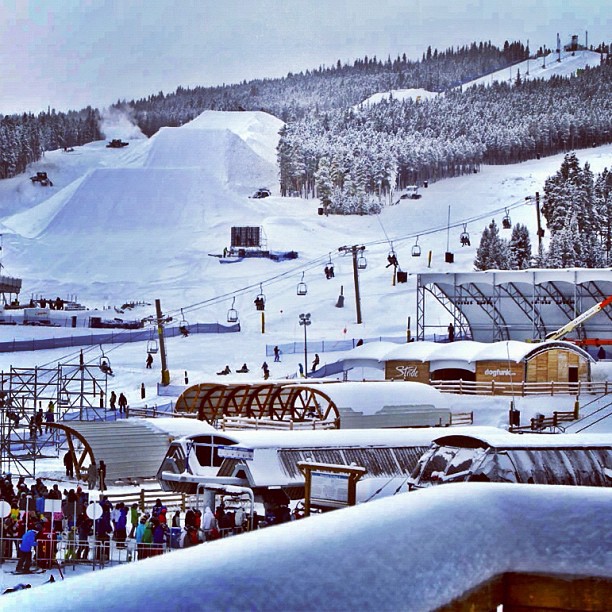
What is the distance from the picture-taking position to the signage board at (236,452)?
2278 cm

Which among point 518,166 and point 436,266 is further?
point 518,166

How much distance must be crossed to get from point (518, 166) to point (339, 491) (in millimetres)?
128777

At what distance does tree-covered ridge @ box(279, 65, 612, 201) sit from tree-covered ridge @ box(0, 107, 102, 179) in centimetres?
3865

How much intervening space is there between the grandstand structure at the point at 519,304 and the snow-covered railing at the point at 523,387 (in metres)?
11.6

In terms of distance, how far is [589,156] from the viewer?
460 ft

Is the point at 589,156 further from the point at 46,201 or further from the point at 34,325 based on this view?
the point at 34,325

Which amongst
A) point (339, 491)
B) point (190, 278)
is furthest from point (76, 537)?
point (190, 278)

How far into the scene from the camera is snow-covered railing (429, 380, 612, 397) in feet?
134

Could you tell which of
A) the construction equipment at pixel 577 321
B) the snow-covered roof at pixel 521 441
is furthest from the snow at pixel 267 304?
the snow-covered roof at pixel 521 441

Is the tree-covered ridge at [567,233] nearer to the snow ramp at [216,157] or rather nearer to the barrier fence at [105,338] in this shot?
the barrier fence at [105,338]

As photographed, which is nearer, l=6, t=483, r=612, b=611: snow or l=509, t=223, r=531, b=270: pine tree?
l=6, t=483, r=612, b=611: snow

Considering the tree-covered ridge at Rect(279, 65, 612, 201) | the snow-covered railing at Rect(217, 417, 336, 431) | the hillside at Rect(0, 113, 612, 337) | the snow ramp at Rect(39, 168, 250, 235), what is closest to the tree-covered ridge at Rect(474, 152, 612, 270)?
the hillside at Rect(0, 113, 612, 337)

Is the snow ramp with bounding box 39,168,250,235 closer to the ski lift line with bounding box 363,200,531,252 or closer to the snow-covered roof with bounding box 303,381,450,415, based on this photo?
the ski lift line with bounding box 363,200,531,252

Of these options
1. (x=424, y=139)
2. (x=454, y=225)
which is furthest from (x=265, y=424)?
(x=424, y=139)
